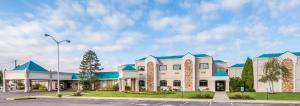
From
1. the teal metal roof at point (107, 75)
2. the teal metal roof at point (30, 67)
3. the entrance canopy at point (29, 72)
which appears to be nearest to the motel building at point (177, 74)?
the teal metal roof at point (107, 75)

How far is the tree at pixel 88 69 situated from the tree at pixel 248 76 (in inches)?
1273

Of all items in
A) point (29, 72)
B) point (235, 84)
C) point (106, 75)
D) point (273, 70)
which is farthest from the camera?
point (106, 75)

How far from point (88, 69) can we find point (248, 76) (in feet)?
113

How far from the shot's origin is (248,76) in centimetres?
5441

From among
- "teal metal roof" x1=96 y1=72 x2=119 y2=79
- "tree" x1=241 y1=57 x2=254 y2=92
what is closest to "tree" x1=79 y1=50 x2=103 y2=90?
"teal metal roof" x1=96 y1=72 x2=119 y2=79

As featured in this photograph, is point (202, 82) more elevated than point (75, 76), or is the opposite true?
point (75, 76)

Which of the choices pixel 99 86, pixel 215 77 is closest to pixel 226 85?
A: pixel 215 77

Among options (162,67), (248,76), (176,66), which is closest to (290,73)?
(248,76)

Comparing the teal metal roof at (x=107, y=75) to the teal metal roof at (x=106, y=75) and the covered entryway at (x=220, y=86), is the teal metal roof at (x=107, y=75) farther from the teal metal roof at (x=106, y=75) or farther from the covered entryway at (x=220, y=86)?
the covered entryway at (x=220, y=86)

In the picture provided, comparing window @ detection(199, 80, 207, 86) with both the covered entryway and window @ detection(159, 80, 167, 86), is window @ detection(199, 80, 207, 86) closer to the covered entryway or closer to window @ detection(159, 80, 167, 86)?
the covered entryway

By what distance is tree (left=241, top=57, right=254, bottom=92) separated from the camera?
5428cm

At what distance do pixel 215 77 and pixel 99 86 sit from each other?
2818cm

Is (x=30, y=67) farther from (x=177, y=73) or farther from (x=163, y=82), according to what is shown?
(x=177, y=73)

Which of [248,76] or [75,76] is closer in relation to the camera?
[248,76]
